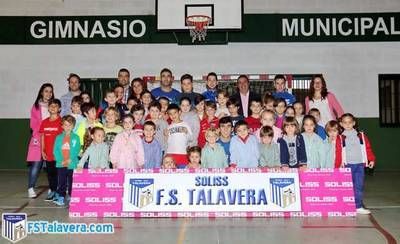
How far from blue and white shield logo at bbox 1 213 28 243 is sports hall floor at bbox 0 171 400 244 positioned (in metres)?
0.12

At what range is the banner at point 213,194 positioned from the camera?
22.4 feet

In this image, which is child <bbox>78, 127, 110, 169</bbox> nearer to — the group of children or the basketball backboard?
the group of children

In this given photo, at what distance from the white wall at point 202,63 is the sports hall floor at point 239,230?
645cm

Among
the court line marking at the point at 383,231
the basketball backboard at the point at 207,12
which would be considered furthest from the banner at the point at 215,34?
the court line marking at the point at 383,231

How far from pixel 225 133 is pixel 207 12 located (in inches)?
216

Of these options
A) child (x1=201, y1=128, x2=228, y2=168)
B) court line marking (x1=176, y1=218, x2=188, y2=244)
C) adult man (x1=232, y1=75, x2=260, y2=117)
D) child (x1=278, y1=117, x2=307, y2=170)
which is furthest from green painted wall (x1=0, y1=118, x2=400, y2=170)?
court line marking (x1=176, y1=218, x2=188, y2=244)

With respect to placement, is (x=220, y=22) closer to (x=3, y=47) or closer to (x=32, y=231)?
(x=3, y=47)

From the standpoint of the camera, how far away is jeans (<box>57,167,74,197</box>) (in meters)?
7.93

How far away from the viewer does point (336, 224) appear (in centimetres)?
638

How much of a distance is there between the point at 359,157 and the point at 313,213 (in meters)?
1.20

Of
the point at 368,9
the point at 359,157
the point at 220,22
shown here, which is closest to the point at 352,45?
the point at 368,9

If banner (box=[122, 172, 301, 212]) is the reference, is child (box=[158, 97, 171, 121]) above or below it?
above

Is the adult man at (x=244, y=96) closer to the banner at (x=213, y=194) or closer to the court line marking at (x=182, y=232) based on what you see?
the banner at (x=213, y=194)

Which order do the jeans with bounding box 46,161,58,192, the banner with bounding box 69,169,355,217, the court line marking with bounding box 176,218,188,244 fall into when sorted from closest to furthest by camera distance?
the court line marking with bounding box 176,218,188,244
the banner with bounding box 69,169,355,217
the jeans with bounding box 46,161,58,192
